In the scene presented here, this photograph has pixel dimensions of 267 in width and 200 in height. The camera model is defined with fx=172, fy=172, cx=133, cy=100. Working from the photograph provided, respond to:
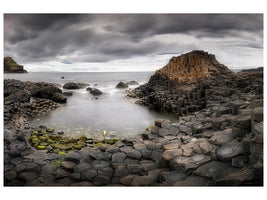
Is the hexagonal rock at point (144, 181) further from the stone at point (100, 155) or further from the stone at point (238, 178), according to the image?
the stone at point (100, 155)

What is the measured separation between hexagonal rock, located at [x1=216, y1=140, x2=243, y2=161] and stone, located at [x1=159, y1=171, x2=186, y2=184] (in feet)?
2.30

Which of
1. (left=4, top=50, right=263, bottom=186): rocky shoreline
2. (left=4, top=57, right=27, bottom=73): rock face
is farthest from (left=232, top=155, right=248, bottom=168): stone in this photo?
(left=4, top=57, right=27, bottom=73): rock face

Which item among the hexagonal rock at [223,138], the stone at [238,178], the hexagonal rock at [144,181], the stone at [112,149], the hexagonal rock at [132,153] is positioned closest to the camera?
the stone at [238,178]

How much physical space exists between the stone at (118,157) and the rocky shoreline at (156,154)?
0.01 m

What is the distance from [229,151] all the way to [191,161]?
656 mm

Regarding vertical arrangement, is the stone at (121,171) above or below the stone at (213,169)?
below

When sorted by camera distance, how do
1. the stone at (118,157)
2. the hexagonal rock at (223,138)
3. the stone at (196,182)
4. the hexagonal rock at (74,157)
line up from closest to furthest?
the stone at (196,182) < the hexagonal rock at (223,138) < the hexagonal rock at (74,157) < the stone at (118,157)

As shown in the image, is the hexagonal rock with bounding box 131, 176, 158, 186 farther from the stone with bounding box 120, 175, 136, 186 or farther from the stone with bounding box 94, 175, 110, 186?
the stone with bounding box 94, 175, 110, 186

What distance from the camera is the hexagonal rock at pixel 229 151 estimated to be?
9.07 feet

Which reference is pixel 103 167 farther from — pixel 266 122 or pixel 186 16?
pixel 186 16

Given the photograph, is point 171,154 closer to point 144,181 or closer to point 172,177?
point 172,177

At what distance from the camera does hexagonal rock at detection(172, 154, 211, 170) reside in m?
2.94

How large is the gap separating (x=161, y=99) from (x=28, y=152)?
308 inches

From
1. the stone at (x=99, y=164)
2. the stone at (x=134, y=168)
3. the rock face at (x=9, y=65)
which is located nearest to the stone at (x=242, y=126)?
the stone at (x=134, y=168)
